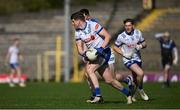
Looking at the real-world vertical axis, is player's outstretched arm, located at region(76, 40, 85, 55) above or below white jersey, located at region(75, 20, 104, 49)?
below

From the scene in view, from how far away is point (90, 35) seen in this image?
16234mm

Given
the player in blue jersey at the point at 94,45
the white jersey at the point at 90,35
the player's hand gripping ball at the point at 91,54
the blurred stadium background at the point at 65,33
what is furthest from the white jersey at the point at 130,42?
the blurred stadium background at the point at 65,33

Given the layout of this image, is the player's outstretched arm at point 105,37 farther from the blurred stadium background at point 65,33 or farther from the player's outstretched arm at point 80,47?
the blurred stadium background at point 65,33

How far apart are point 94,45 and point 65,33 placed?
2349cm

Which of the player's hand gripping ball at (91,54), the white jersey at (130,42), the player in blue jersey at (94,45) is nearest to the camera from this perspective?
the player's hand gripping ball at (91,54)

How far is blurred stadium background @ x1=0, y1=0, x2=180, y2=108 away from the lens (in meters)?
40.0

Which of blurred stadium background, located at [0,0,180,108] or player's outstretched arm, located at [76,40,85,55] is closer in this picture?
player's outstretched arm, located at [76,40,85,55]

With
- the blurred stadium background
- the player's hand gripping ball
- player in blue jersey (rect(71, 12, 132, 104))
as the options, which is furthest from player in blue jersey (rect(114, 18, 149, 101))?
the blurred stadium background

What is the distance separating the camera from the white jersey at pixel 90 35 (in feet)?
53.2

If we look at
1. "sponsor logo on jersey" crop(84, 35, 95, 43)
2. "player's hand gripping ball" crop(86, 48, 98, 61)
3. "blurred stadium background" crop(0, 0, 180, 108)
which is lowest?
"blurred stadium background" crop(0, 0, 180, 108)

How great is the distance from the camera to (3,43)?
147 feet

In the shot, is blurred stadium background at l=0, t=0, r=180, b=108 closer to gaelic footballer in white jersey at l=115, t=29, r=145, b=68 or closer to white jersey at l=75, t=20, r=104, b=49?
gaelic footballer in white jersey at l=115, t=29, r=145, b=68

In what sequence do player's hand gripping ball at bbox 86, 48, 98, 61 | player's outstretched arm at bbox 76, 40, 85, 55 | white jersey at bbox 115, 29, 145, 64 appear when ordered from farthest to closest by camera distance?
white jersey at bbox 115, 29, 145, 64 < player's outstretched arm at bbox 76, 40, 85, 55 < player's hand gripping ball at bbox 86, 48, 98, 61

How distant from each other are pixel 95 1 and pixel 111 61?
1435 inches
